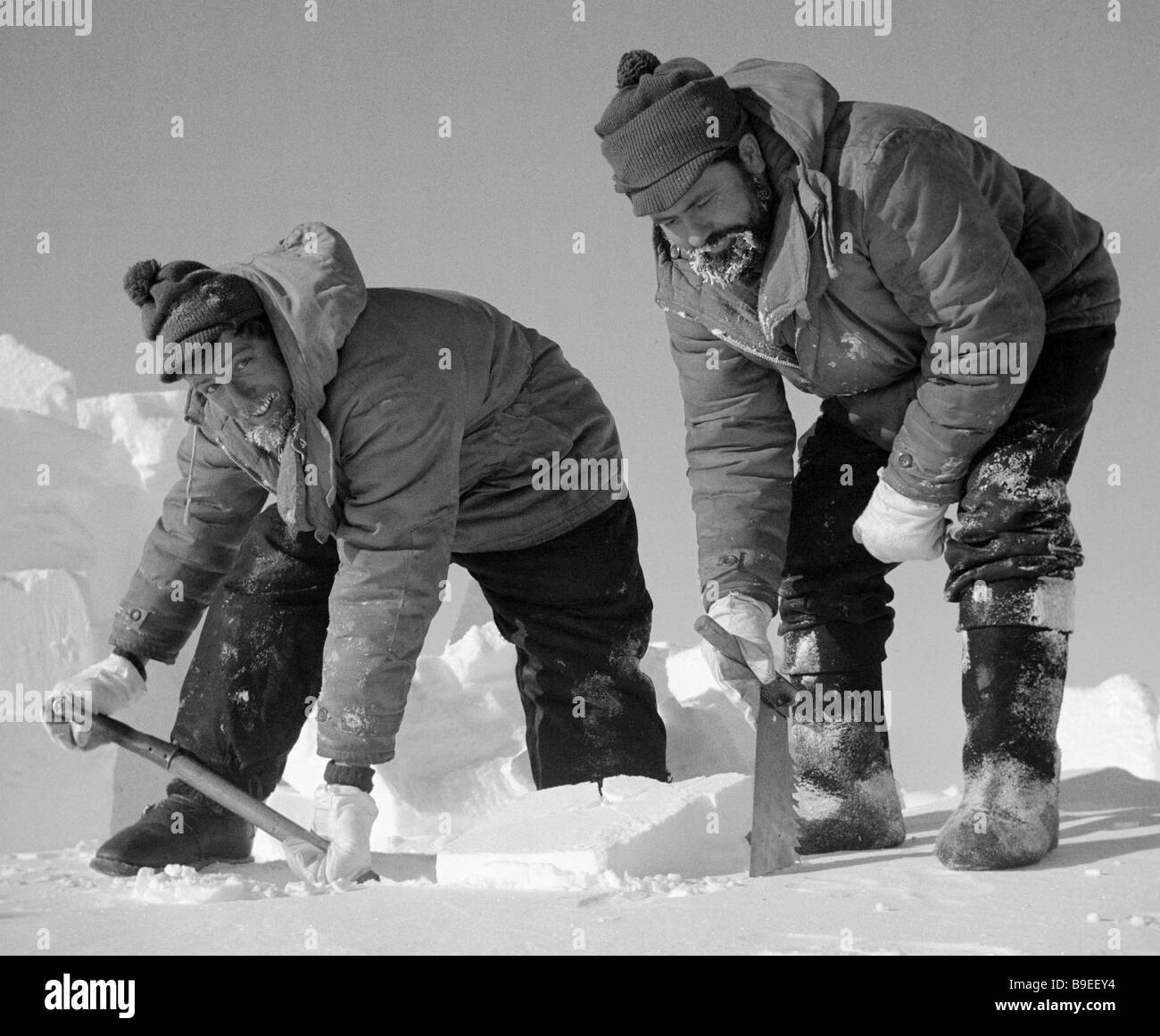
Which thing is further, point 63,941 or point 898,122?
point 898,122

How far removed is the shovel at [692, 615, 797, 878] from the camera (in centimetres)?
217

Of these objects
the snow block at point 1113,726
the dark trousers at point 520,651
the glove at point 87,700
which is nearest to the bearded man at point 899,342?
the dark trousers at point 520,651

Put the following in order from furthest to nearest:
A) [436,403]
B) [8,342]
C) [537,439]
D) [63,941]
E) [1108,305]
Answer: [8,342] → [537,439] → [436,403] → [1108,305] → [63,941]

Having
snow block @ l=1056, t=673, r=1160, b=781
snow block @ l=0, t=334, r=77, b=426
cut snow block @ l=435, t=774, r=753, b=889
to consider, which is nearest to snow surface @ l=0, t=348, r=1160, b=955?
cut snow block @ l=435, t=774, r=753, b=889

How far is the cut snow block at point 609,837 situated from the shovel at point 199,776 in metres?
0.40

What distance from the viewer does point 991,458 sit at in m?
2.20

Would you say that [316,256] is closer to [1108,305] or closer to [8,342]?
[1108,305]

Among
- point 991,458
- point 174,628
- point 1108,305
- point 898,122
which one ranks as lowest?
point 174,628

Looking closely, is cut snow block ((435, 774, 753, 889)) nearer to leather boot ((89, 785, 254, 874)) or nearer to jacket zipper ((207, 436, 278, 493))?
leather boot ((89, 785, 254, 874))

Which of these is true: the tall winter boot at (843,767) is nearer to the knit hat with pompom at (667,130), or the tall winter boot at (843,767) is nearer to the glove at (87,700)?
the knit hat with pompom at (667,130)

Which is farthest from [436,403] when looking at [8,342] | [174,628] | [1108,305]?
[8,342]

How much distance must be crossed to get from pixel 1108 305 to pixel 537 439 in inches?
47.0

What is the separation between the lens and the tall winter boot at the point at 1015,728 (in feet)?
6.77

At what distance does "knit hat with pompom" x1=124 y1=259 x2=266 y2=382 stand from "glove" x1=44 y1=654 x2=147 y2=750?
2.31ft
